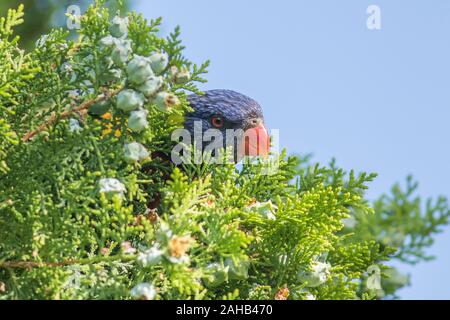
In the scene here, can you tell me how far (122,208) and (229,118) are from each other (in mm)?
680

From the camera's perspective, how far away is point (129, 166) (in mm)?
1163

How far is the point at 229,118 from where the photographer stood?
170 centimetres

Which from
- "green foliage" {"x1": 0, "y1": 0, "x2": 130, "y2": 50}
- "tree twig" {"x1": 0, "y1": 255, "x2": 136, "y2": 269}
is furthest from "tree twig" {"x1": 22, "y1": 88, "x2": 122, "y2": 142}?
"green foliage" {"x1": 0, "y1": 0, "x2": 130, "y2": 50}

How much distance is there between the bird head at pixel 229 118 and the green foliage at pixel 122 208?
28cm

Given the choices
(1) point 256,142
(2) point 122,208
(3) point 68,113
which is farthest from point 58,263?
(1) point 256,142

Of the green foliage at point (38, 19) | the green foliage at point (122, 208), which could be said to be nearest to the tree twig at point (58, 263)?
the green foliage at point (122, 208)

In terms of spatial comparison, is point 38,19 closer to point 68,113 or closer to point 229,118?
point 229,118

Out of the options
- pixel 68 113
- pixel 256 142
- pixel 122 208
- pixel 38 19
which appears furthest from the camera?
pixel 38 19

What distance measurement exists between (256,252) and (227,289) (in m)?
0.09

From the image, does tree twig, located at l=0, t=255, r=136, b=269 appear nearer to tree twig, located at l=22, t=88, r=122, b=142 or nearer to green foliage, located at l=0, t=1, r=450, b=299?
green foliage, located at l=0, t=1, r=450, b=299

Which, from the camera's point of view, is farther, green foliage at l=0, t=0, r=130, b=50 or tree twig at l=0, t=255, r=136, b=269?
green foliage at l=0, t=0, r=130, b=50

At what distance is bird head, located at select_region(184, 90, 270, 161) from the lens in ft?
5.53
